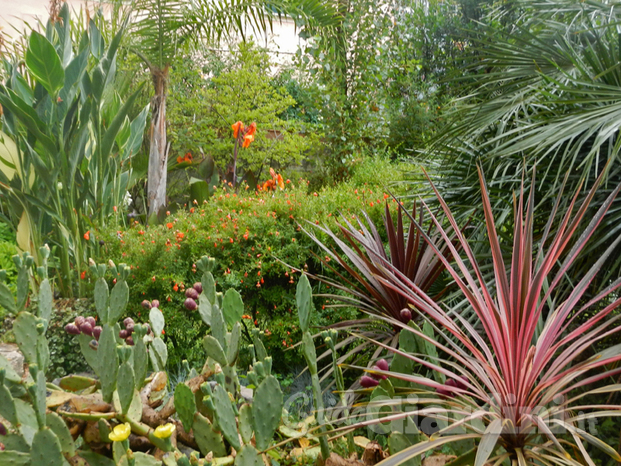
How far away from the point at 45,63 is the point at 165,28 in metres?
2.68

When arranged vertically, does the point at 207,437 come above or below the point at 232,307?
below

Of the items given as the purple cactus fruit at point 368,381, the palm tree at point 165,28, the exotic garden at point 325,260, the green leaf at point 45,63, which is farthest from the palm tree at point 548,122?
the palm tree at point 165,28

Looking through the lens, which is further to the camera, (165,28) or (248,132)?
(248,132)

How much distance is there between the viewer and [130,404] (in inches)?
59.4

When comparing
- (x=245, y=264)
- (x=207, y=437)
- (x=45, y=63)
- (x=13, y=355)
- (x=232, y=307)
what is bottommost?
(x=13, y=355)

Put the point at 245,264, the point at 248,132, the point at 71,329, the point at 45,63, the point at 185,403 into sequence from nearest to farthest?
the point at 185,403 → the point at 71,329 → the point at 245,264 → the point at 45,63 → the point at 248,132

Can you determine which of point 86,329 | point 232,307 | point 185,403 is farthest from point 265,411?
point 86,329

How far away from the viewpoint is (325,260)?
11.2 feet

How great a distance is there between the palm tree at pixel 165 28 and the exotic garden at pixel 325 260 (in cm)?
3

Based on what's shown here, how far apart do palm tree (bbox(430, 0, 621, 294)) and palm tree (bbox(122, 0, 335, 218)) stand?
3343mm

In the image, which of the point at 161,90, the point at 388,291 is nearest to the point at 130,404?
the point at 388,291

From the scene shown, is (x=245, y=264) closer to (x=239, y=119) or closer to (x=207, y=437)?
(x=207, y=437)

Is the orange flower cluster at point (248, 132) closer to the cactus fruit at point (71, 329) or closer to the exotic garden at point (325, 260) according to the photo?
the exotic garden at point (325, 260)

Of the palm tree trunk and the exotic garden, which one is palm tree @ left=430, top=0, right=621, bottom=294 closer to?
the exotic garden
